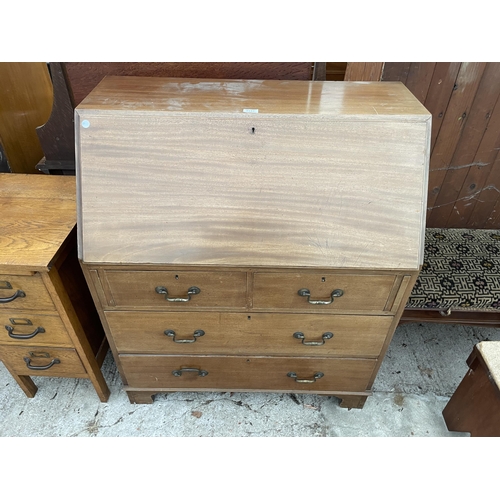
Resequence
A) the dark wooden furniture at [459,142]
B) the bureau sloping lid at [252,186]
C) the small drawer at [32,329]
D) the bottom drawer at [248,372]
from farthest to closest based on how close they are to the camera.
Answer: the dark wooden furniture at [459,142]
the bottom drawer at [248,372]
the small drawer at [32,329]
the bureau sloping lid at [252,186]

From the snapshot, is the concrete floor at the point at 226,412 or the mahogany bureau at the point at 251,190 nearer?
the mahogany bureau at the point at 251,190

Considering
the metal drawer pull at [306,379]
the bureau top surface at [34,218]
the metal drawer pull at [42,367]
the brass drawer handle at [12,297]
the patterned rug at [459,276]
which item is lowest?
the metal drawer pull at [306,379]

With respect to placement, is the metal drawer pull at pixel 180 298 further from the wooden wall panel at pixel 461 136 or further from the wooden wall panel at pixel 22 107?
the wooden wall panel at pixel 22 107

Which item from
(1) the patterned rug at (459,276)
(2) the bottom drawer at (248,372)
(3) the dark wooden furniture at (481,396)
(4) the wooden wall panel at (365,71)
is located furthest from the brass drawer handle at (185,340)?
(4) the wooden wall panel at (365,71)

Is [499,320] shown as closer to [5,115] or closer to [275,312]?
[275,312]

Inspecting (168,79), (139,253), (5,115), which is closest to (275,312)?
(139,253)

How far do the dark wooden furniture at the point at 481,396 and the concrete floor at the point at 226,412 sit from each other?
0.16 m

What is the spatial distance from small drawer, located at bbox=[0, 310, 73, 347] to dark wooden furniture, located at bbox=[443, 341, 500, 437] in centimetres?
173

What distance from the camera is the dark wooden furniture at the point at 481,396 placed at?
4.83 ft

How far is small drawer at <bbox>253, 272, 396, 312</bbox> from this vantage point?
127 cm

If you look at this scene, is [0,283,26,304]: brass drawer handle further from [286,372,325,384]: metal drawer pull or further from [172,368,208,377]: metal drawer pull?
[286,372,325,384]: metal drawer pull

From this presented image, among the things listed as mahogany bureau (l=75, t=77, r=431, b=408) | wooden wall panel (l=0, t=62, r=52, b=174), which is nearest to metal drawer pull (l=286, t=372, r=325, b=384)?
mahogany bureau (l=75, t=77, r=431, b=408)

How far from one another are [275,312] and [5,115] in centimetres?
200

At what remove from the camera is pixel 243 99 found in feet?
4.33
